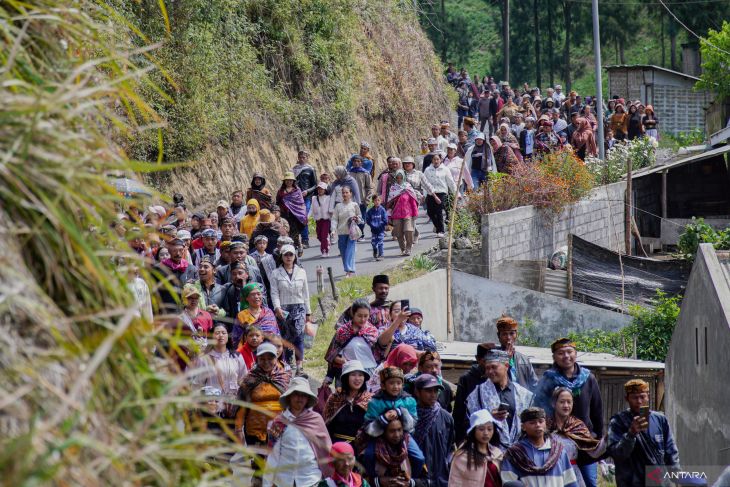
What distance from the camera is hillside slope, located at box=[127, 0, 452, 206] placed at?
21156 mm

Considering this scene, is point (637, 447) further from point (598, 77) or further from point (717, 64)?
point (717, 64)

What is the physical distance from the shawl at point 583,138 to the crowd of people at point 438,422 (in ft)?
58.4

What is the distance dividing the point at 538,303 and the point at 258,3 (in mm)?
10675

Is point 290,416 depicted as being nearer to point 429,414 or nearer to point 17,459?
Answer: point 429,414

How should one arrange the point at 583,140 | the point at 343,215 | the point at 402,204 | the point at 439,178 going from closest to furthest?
the point at 343,215, the point at 402,204, the point at 439,178, the point at 583,140

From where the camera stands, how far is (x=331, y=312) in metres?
15.0

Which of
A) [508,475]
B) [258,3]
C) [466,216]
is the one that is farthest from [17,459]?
[258,3]

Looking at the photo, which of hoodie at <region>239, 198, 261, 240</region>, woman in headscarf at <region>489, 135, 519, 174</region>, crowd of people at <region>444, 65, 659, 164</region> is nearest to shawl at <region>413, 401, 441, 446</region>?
hoodie at <region>239, 198, 261, 240</region>

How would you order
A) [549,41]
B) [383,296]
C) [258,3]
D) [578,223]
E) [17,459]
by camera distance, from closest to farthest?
1. [17,459]
2. [383,296]
3. [578,223]
4. [258,3]
5. [549,41]

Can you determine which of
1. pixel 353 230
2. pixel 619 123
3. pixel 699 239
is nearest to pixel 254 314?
pixel 353 230

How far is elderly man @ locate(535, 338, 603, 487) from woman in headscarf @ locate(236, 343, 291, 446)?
185cm

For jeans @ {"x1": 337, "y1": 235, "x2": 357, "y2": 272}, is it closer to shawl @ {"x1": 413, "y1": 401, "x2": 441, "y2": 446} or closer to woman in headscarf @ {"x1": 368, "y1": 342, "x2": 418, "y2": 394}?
woman in headscarf @ {"x1": 368, "y1": 342, "x2": 418, "y2": 394}

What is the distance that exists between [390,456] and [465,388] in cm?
130

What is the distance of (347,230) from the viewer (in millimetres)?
16438
